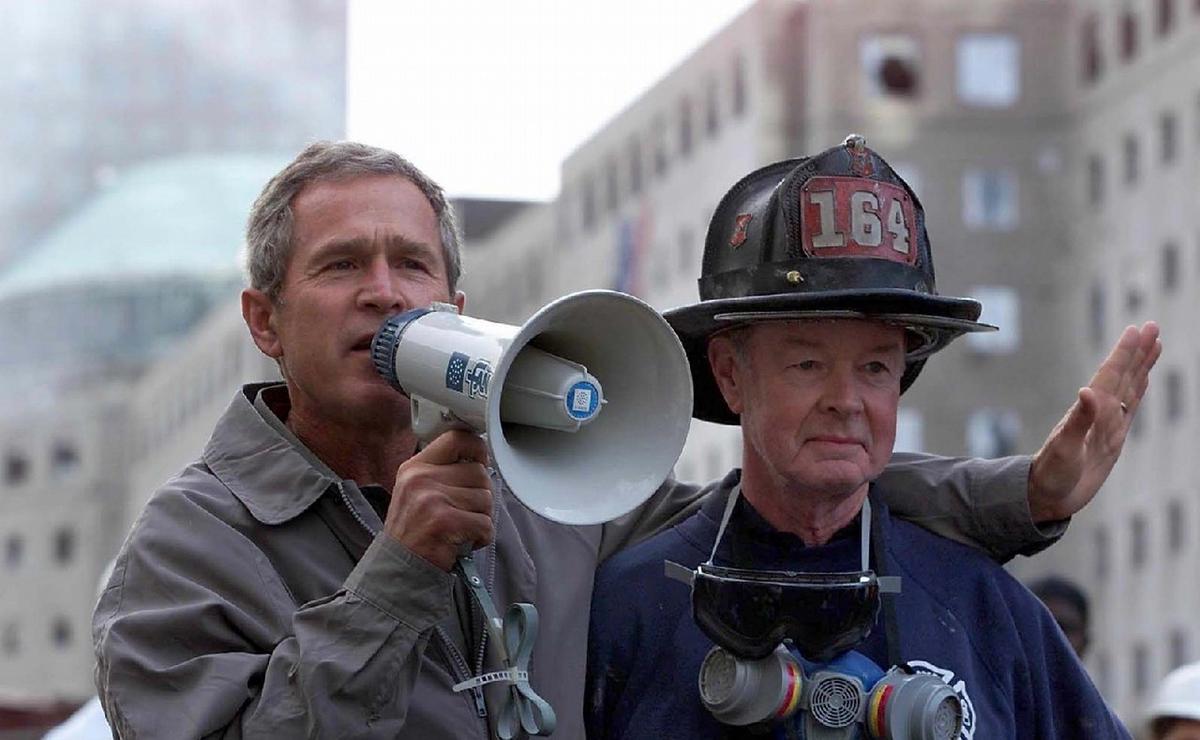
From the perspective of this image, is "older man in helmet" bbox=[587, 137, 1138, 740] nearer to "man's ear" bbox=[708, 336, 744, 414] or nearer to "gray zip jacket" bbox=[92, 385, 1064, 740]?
"man's ear" bbox=[708, 336, 744, 414]

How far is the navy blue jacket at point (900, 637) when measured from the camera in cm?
525

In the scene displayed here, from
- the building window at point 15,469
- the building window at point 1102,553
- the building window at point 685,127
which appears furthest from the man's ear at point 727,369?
the building window at point 15,469

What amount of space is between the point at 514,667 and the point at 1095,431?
128 centimetres

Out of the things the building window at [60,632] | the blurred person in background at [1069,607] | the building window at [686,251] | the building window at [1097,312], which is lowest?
the building window at [60,632]

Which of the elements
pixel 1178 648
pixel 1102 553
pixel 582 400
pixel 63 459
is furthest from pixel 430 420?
pixel 63 459

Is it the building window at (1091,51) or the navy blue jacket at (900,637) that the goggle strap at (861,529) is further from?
the building window at (1091,51)

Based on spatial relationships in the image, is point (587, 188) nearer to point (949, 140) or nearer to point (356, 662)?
point (949, 140)

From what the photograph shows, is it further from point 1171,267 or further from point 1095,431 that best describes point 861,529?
point 1171,267

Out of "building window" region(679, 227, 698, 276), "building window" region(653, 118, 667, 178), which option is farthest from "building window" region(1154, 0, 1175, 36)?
"building window" region(653, 118, 667, 178)

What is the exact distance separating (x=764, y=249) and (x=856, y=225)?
0.20 metres

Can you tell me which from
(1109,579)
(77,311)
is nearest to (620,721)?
(1109,579)

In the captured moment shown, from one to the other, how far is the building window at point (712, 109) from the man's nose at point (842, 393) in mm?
58913

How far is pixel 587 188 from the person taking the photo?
71.8 m

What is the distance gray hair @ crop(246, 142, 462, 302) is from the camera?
5.25 m
